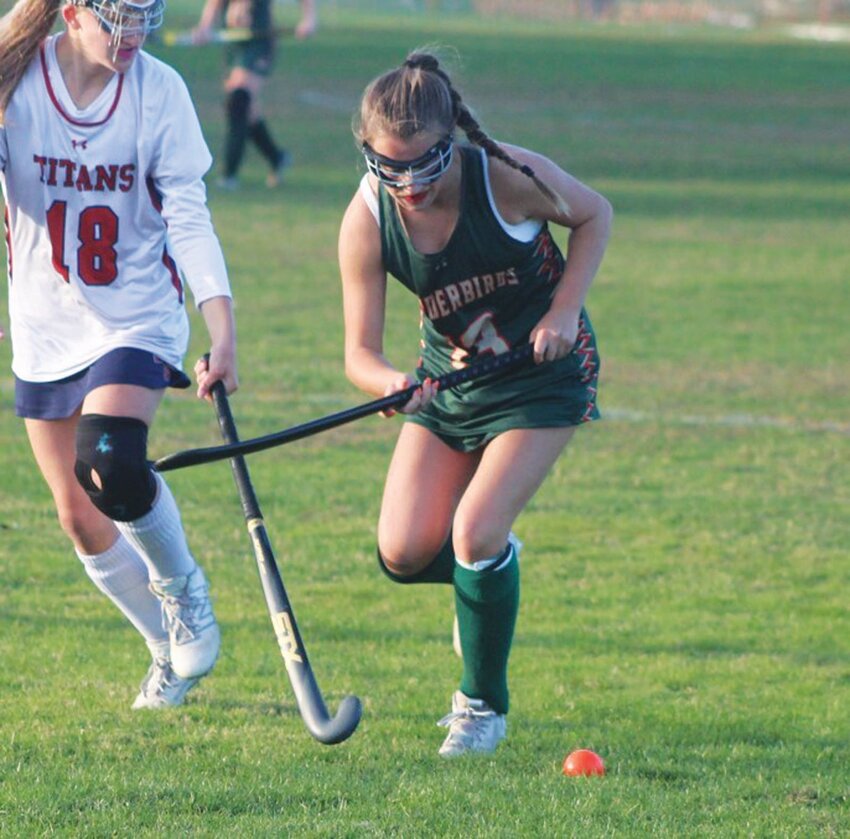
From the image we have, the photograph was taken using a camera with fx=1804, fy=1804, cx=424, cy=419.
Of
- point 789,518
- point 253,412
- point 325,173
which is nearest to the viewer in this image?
point 789,518

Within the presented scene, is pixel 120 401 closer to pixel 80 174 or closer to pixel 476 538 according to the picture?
pixel 80 174

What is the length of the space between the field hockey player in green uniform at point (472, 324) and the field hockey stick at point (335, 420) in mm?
47

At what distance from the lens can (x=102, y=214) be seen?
429cm

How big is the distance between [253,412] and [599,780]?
432 centimetres

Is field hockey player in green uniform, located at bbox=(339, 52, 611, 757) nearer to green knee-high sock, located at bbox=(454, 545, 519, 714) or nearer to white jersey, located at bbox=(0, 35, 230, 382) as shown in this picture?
green knee-high sock, located at bbox=(454, 545, 519, 714)

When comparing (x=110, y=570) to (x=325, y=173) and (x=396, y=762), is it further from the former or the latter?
(x=325, y=173)

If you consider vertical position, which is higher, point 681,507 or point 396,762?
point 396,762

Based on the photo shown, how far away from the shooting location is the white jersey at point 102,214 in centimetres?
425

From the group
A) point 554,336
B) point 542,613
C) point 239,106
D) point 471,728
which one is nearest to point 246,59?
point 239,106

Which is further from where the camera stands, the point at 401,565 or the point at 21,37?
the point at 401,565

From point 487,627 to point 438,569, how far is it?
1.25 ft

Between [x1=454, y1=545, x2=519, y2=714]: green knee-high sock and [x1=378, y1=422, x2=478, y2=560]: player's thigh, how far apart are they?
0.64 ft

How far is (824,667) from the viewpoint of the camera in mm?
5129

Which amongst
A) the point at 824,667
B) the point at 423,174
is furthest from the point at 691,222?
the point at 423,174
